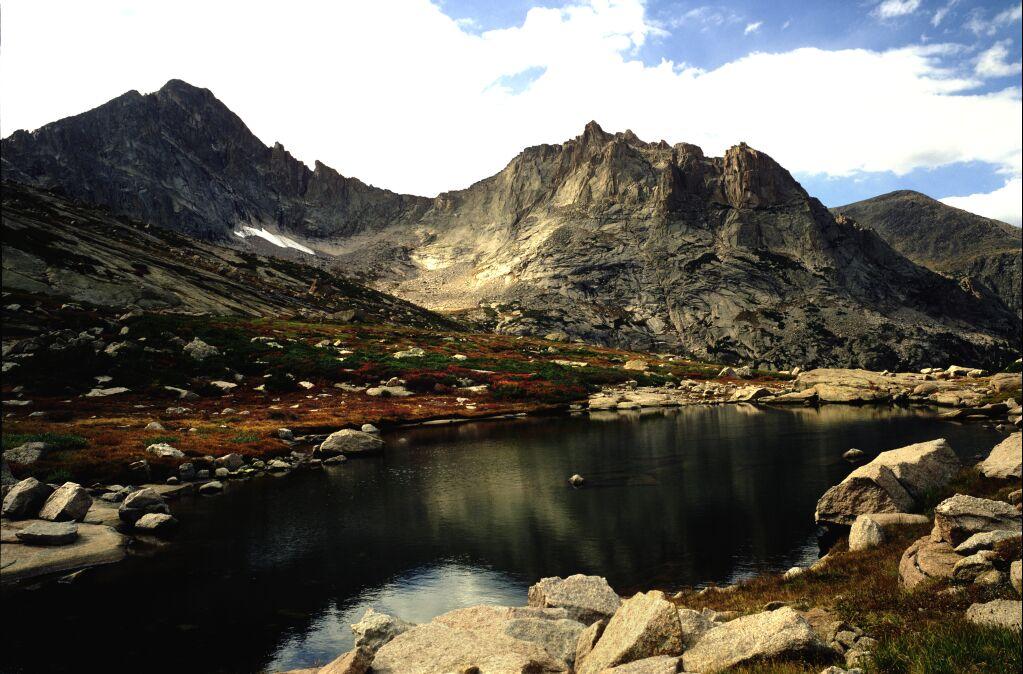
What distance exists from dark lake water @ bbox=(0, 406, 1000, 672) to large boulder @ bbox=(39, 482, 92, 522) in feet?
14.9

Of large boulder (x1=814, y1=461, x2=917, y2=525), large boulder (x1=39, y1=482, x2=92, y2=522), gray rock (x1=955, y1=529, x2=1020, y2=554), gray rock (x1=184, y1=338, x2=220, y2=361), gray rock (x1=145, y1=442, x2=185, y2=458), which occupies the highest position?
gray rock (x1=184, y1=338, x2=220, y2=361)

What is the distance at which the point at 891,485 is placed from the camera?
27250 millimetres

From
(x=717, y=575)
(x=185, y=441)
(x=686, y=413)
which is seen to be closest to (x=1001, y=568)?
(x=717, y=575)

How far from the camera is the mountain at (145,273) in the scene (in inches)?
3541

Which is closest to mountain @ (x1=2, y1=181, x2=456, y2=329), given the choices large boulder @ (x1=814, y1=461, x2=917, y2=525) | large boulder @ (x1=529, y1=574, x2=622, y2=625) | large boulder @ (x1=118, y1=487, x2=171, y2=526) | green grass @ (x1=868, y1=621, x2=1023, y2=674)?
large boulder @ (x1=118, y1=487, x2=171, y2=526)

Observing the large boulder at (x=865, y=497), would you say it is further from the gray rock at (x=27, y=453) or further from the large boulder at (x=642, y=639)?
the gray rock at (x=27, y=453)

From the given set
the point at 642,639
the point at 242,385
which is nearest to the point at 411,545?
the point at 642,639

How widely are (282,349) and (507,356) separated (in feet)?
140

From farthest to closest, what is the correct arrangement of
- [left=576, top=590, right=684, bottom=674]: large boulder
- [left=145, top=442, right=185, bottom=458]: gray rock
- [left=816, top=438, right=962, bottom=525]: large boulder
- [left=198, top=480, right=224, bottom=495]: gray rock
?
[left=145, top=442, right=185, bottom=458]: gray rock
[left=198, top=480, right=224, bottom=495]: gray rock
[left=816, top=438, right=962, bottom=525]: large boulder
[left=576, top=590, right=684, bottom=674]: large boulder

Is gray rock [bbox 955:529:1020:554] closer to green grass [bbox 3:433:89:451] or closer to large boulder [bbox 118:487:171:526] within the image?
large boulder [bbox 118:487:171:526]

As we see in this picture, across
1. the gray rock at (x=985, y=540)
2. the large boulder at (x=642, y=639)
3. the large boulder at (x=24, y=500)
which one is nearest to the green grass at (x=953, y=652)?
the large boulder at (x=642, y=639)

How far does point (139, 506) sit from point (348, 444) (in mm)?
19657

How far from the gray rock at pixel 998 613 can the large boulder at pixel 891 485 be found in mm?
17992

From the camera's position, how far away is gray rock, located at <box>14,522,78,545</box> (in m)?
24.5
